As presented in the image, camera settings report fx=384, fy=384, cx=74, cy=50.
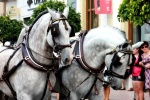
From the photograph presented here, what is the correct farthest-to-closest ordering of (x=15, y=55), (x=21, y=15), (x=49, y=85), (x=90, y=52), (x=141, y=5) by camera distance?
1. (x=21, y=15)
2. (x=141, y=5)
3. (x=90, y=52)
4. (x=15, y=55)
5. (x=49, y=85)

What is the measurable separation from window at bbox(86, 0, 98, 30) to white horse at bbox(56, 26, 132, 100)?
18.7m

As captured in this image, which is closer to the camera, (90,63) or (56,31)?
(56,31)

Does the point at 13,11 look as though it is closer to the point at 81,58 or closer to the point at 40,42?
the point at 81,58

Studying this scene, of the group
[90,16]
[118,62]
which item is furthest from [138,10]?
[90,16]

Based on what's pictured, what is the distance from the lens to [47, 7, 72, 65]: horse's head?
5.00m

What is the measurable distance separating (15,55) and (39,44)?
58 cm

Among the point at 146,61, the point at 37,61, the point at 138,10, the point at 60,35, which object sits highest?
the point at 138,10

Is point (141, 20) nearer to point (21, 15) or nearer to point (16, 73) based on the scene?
point (16, 73)

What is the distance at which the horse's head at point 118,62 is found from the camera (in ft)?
19.4

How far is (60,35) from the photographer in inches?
198

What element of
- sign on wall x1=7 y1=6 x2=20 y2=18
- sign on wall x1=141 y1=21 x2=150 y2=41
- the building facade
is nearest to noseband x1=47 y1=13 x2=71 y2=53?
the building facade

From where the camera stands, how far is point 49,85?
5488 millimetres

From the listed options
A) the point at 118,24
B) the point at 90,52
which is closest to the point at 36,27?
the point at 90,52

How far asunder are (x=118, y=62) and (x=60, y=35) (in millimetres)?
1292
